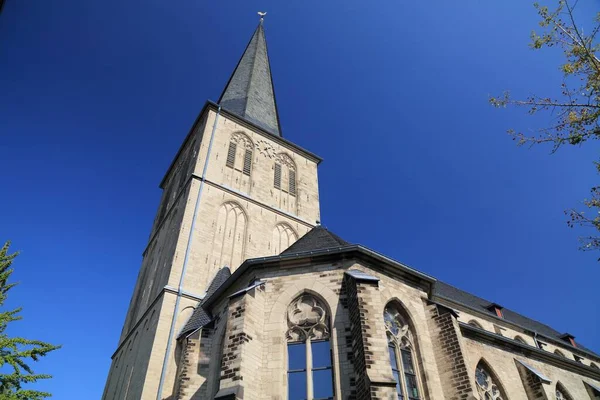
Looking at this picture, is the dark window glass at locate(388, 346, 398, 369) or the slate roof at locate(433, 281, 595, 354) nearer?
the dark window glass at locate(388, 346, 398, 369)

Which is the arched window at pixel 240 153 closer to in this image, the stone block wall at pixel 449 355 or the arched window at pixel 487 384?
the stone block wall at pixel 449 355

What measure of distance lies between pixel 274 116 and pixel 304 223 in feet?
31.5

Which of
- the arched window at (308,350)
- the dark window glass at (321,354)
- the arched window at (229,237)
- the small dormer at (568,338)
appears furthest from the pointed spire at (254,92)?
the small dormer at (568,338)

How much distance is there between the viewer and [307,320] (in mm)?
9805

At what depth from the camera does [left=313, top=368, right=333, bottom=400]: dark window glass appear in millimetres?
8617

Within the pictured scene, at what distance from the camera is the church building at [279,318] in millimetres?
8984

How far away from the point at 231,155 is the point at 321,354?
1316cm

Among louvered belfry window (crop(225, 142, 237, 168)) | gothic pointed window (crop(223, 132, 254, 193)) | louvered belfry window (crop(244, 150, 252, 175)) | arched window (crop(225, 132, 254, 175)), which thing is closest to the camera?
gothic pointed window (crop(223, 132, 254, 193))

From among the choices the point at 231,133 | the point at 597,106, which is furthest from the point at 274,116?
the point at 597,106

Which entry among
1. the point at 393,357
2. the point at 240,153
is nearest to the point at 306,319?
the point at 393,357

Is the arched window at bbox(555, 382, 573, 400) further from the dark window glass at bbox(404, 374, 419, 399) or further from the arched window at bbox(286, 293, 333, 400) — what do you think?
the arched window at bbox(286, 293, 333, 400)

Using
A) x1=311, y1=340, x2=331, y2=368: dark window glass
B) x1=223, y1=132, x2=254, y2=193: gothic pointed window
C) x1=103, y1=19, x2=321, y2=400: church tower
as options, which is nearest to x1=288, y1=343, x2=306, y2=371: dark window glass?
x1=311, y1=340, x2=331, y2=368: dark window glass

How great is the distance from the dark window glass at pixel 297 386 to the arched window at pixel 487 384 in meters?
5.66

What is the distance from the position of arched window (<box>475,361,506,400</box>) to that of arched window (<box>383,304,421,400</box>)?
10.3 feet
